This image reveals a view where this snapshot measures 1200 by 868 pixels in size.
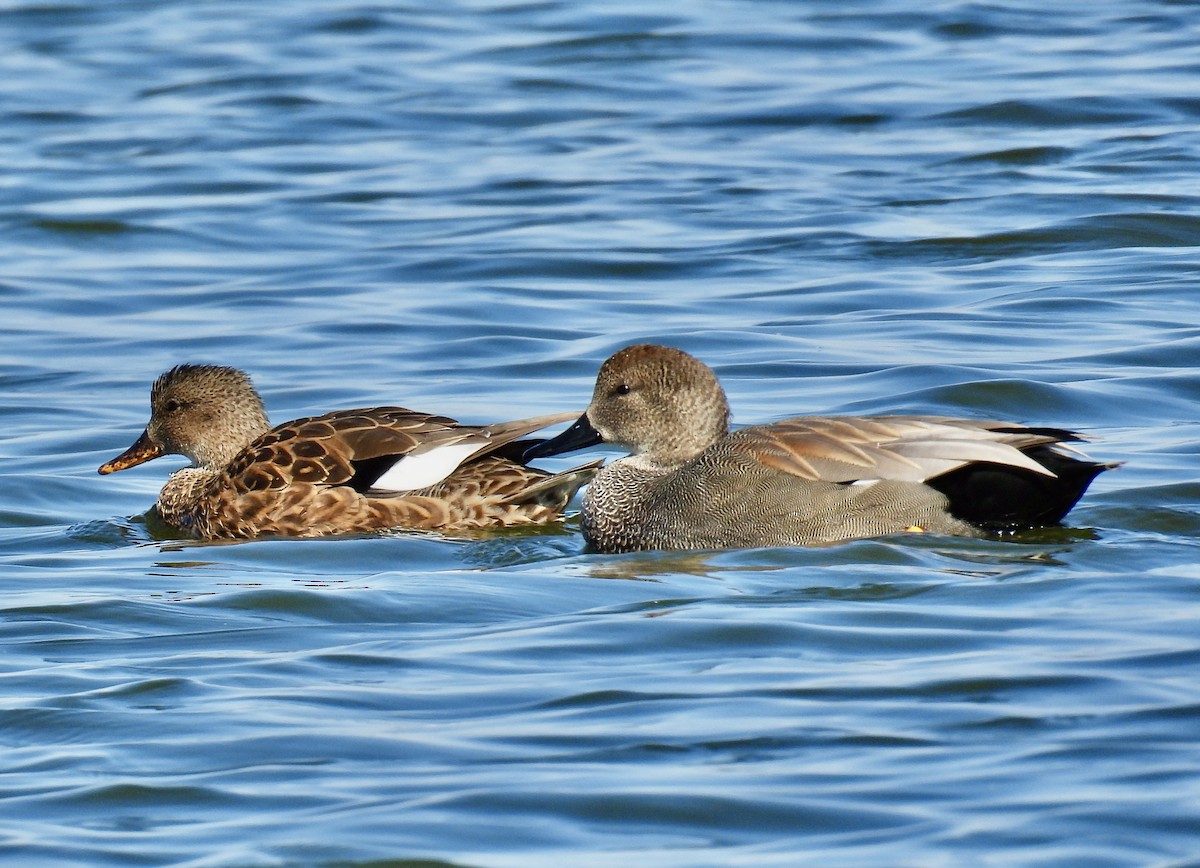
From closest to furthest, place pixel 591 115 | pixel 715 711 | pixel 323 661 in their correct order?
pixel 715 711 → pixel 323 661 → pixel 591 115

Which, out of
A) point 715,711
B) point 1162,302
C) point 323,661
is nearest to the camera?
point 715,711

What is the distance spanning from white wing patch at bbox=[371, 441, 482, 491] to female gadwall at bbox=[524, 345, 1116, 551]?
2.52 feet

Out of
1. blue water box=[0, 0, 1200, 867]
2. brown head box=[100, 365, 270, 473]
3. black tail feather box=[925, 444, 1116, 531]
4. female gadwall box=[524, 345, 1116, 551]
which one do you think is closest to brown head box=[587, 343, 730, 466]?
female gadwall box=[524, 345, 1116, 551]

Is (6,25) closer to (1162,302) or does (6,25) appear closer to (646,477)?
(1162,302)

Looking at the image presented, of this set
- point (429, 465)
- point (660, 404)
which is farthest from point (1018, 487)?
point (429, 465)

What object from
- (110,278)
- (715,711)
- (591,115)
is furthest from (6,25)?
(715,711)

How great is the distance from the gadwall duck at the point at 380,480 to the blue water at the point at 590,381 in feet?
0.91

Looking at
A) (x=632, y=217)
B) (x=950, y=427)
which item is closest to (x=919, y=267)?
(x=632, y=217)

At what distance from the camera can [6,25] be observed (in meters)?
24.8

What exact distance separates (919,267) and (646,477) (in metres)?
5.71

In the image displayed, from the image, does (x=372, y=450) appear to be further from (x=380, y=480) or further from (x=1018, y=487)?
(x=1018, y=487)

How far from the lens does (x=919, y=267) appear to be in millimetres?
13039

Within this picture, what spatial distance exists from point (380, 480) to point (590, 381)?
2559mm

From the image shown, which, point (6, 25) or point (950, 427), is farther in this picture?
point (6, 25)
